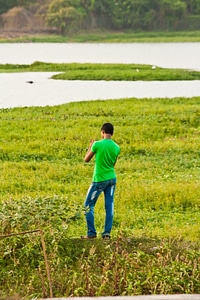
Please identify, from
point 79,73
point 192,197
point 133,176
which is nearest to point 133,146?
point 133,176

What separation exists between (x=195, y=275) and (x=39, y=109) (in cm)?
1505

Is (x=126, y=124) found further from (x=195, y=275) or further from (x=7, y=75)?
(x=7, y=75)

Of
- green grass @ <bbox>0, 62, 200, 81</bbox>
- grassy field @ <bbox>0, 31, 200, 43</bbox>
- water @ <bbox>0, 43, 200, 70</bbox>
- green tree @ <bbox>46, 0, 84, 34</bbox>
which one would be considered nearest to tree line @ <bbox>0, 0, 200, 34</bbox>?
green tree @ <bbox>46, 0, 84, 34</bbox>

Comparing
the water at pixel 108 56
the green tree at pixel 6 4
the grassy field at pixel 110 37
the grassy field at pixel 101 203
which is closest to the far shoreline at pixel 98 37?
the grassy field at pixel 110 37

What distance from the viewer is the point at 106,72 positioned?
3338 cm

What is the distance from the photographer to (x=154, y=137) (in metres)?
16.3

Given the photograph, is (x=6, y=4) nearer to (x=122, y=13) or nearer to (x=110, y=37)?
(x=110, y=37)

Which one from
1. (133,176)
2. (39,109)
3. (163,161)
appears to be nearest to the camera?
(133,176)

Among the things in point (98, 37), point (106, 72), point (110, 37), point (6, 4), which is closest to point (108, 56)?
point (106, 72)

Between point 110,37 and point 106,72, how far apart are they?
45064 millimetres

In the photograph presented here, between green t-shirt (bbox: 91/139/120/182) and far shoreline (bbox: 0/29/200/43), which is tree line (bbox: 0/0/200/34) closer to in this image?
far shoreline (bbox: 0/29/200/43)

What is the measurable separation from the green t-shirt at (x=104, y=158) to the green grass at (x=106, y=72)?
2380 cm

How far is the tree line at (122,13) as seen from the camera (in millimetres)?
76875

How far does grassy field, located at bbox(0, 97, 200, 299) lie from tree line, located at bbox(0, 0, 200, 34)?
191 ft
